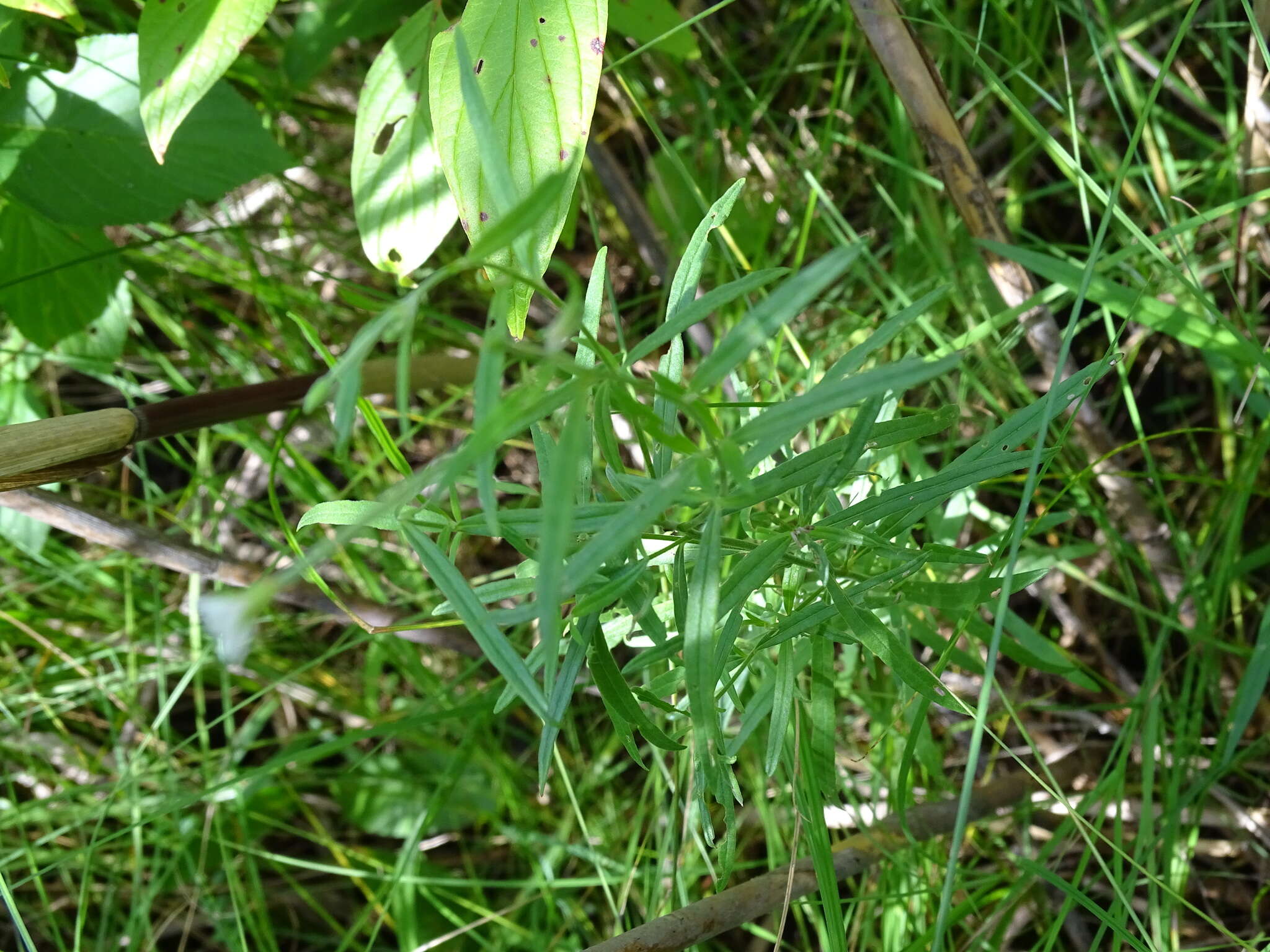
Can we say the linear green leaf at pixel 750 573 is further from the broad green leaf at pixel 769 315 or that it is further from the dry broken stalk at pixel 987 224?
A: the dry broken stalk at pixel 987 224

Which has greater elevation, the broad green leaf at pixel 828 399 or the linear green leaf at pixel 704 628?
the broad green leaf at pixel 828 399

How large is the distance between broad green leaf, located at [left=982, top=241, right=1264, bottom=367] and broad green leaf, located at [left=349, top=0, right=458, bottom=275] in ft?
Answer: 1.97

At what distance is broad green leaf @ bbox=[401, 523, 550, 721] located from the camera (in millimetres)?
610

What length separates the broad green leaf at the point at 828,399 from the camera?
547mm

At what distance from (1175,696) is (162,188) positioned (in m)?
1.48

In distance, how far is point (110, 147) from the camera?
4.20ft

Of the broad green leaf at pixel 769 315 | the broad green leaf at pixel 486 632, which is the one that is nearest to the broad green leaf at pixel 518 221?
the broad green leaf at pixel 769 315

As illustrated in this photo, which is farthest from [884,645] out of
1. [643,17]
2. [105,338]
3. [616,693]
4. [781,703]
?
[105,338]

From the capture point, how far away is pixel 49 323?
1.37 metres

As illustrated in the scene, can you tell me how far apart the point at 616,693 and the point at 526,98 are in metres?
0.52

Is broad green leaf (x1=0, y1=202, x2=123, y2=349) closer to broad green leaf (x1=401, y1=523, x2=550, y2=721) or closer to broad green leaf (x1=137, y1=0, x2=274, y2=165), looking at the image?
broad green leaf (x1=137, y1=0, x2=274, y2=165)

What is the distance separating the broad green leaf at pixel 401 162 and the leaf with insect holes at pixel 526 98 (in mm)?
195

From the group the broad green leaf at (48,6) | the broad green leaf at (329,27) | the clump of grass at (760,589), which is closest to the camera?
the clump of grass at (760,589)

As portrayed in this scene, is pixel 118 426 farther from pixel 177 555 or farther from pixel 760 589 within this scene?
pixel 760 589
